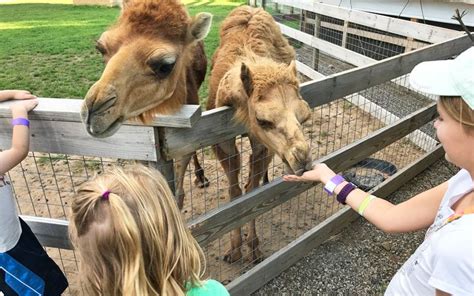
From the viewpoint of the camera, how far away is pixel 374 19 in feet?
23.7

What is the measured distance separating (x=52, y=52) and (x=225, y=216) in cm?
1028

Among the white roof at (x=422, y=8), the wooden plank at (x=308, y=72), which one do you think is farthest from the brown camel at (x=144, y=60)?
the white roof at (x=422, y=8)

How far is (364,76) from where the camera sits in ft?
12.4

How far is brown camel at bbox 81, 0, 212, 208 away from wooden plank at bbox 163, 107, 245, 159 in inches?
7.7

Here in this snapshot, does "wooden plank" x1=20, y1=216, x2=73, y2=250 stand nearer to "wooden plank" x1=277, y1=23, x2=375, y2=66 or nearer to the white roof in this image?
"wooden plank" x1=277, y1=23, x2=375, y2=66

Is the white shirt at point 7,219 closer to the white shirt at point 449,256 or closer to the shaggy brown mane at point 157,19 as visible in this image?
the shaggy brown mane at point 157,19

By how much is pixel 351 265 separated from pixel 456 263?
2752mm

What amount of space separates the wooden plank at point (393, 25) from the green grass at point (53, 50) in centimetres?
312

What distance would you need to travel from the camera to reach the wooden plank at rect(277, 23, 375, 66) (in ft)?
23.5

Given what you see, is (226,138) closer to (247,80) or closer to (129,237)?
(247,80)

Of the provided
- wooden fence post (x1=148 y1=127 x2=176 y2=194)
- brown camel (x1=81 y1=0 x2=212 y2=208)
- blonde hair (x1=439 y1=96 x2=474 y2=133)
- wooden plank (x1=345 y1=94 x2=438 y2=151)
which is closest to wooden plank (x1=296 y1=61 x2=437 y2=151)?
wooden plank (x1=345 y1=94 x2=438 y2=151)

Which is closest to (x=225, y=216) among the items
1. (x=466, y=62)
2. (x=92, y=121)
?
(x=92, y=121)

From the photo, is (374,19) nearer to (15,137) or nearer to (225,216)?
(225,216)

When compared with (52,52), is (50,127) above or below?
above
